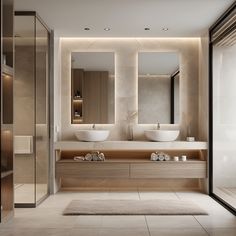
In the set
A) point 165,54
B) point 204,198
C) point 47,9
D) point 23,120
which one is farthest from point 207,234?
point 165,54

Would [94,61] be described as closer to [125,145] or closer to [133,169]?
[125,145]

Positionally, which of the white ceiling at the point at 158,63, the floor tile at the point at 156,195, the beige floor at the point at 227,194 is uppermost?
the white ceiling at the point at 158,63

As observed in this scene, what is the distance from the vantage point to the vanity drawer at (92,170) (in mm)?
6711

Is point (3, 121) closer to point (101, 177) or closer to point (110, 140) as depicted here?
point (101, 177)

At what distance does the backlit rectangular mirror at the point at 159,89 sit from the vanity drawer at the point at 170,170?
3.10 ft

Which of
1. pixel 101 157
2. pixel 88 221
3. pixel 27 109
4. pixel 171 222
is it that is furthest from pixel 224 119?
pixel 27 109

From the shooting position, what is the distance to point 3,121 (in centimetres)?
466

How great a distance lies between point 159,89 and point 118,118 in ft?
2.80

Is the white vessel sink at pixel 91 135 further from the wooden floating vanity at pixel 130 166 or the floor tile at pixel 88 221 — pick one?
the floor tile at pixel 88 221

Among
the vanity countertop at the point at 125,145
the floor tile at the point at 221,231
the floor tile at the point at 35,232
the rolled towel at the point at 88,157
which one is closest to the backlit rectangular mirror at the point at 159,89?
the vanity countertop at the point at 125,145

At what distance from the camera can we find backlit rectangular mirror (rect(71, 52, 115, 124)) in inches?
287

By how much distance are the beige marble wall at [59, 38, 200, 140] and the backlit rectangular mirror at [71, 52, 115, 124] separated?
79mm

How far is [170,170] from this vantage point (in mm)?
6719

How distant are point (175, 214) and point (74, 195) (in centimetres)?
198
